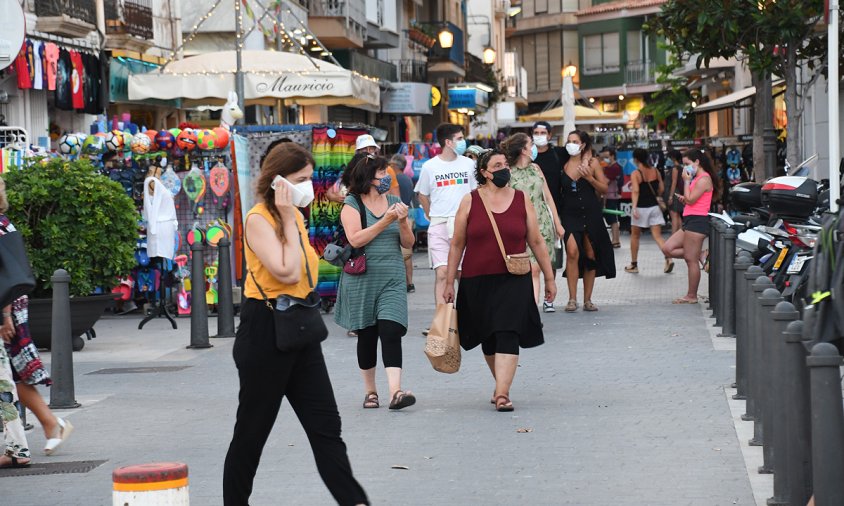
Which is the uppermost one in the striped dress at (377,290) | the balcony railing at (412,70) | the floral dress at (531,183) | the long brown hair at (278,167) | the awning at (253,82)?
the balcony railing at (412,70)

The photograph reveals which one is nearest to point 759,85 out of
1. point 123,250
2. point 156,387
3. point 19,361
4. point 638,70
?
point 123,250

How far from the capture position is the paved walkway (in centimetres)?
759

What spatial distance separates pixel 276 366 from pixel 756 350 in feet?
9.42

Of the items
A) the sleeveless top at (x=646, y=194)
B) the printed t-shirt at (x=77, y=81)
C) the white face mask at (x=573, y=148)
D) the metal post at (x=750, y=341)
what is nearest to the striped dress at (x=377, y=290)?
the metal post at (x=750, y=341)

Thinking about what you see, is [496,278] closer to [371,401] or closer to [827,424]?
[371,401]

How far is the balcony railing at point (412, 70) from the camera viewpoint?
147 ft

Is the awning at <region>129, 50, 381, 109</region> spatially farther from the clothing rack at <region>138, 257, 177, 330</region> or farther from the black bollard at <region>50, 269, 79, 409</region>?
the black bollard at <region>50, 269, 79, 409</region>

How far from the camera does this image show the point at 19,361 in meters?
8.63

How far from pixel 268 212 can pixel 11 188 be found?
7852 millimetres

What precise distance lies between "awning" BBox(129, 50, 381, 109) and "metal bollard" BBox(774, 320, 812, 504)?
1393 cm

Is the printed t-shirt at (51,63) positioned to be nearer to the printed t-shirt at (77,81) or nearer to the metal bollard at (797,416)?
the printed t-shirt at (77,81)

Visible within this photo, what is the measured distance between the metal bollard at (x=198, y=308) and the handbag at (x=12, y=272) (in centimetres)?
587

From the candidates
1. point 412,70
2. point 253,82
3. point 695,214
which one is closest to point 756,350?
point 695,214

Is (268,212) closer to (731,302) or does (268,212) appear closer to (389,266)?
(389,266)
